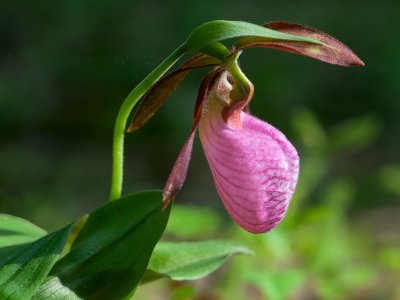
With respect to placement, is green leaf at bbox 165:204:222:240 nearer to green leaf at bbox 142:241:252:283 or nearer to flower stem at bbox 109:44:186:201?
green leaf at bbox 142:241:252:283

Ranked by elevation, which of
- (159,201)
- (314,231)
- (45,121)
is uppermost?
(159,201)

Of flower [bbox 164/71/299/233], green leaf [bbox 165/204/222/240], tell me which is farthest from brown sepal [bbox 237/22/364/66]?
green leaf [bbox 165/204/222/240]

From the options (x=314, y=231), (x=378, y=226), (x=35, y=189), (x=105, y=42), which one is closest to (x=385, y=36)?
(x=105, y=42)

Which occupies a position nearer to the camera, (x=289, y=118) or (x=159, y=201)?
(x=159, y=201)

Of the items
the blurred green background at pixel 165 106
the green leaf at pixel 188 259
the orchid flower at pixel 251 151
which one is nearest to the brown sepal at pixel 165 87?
the orchid flower at pixel 251 151

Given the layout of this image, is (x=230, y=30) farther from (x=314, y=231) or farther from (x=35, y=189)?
(x=35, y=189)

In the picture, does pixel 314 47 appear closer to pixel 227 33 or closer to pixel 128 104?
pixel 227 33
